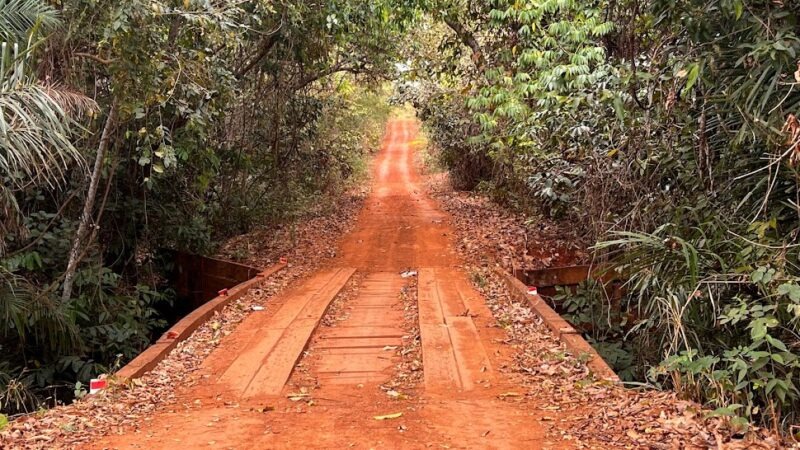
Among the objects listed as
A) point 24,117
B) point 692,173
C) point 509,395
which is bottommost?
point 509,395

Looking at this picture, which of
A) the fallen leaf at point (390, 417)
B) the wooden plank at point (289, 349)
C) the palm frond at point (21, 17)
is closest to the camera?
the fallen leaf at point (390, 417)

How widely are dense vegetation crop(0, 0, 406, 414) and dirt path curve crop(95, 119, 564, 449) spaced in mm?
2064

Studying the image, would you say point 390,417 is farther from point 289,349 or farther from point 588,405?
point 289,349

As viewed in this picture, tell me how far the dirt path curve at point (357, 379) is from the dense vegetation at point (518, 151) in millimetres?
1443

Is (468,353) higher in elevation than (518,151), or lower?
lower

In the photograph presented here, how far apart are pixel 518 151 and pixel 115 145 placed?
7643 millimetres

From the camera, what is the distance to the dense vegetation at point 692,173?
4152mm

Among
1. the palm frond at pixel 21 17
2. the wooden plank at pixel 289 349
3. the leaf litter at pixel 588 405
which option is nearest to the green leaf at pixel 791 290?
the leaf litter at pixel 588 405

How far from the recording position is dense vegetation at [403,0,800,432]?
415 centimetres

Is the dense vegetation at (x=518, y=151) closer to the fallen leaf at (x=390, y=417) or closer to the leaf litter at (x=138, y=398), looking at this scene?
the leaf litter at (x=138, y=398)

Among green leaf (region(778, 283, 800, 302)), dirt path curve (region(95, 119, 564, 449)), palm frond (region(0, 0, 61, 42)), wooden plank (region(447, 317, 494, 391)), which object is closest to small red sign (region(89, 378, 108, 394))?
dirt path curve (region(95, 119, 564, 449))

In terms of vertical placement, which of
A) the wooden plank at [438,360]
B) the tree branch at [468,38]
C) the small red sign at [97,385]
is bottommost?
the wooden plank at [438,360]

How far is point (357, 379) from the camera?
525cm

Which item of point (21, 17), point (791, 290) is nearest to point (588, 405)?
point (791, 290)
